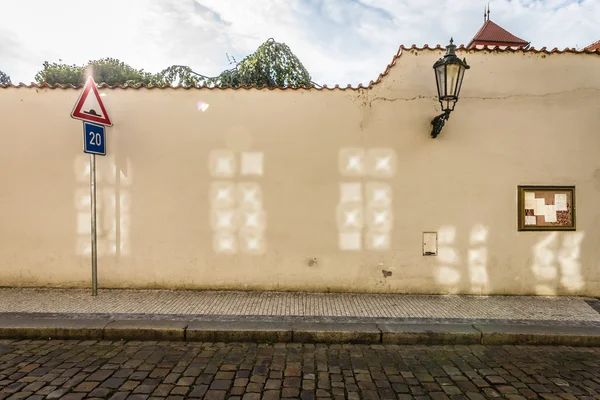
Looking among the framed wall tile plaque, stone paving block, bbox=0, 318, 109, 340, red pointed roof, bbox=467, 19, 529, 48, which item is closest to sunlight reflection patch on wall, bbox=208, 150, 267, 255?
stone paving block, bbox=0, 318, 109, 340

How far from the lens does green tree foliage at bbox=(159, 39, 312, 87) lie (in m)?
13.1

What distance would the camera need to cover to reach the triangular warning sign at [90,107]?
4754mm

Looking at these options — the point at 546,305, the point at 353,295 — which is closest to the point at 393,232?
the point at 353,295

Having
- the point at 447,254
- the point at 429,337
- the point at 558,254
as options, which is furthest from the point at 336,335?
the point at 558,254

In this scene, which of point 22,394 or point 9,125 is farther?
point 9,125

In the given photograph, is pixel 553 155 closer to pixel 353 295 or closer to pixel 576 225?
pixel 576 225

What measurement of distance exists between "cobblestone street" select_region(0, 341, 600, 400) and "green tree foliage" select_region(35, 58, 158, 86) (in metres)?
15.5

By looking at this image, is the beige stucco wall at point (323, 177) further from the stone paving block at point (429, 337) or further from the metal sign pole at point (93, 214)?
the stone paving block at point (429, 337)

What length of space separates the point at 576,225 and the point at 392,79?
3.73 metres

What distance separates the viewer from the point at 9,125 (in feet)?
18.1

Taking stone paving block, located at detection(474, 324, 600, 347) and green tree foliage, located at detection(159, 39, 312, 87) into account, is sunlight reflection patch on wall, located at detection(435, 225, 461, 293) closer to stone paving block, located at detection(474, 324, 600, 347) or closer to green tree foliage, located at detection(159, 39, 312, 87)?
stone paving block, located at detection(474, 324, 600, 347)

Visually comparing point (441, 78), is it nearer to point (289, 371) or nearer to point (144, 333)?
point (289, 371)

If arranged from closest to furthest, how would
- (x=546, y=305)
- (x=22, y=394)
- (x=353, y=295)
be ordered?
1. (x=22, y=394)
2. (x=546, y=305)
3. (x=353, y=295)

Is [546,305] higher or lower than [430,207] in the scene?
lower
